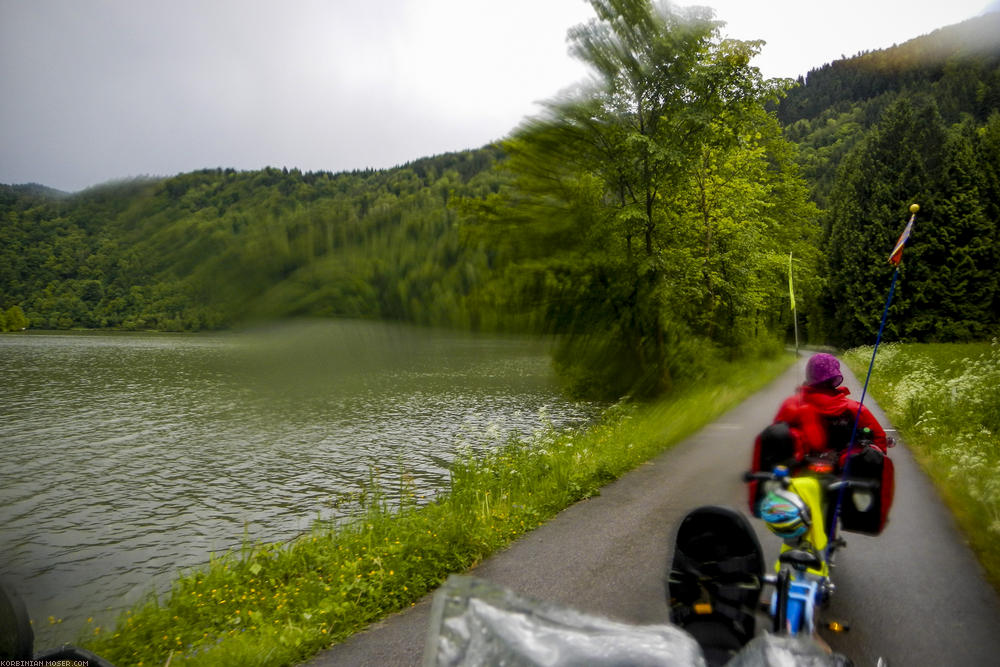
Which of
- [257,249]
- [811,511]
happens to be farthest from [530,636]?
[811,511]

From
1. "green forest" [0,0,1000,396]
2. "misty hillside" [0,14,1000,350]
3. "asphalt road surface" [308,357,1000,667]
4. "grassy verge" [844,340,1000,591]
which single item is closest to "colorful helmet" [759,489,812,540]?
"asphalt road surface" [308,357,1000,667]

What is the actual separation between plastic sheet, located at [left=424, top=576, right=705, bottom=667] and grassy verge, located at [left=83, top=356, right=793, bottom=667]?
308 centimetres

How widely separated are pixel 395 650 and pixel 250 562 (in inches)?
96.4

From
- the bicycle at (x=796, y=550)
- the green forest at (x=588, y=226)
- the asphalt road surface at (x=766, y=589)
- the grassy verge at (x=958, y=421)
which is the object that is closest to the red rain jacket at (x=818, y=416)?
the bicycle at (x=796, y=550)

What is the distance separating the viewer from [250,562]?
17.0 feet

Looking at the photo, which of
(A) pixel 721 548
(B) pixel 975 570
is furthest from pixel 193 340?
(B) pixel 975 570

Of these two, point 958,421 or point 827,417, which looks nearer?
point 827,417

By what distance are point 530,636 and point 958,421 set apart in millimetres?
9485

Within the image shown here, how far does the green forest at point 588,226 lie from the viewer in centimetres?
150

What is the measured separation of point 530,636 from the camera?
757 mm

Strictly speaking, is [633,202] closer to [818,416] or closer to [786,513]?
[818,416]

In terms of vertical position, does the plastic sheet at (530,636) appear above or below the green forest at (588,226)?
below

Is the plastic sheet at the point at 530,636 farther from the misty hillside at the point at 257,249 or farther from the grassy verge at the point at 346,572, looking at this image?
the grassy verge at the point at 346,572

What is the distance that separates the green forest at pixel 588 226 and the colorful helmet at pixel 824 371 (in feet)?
4.18
